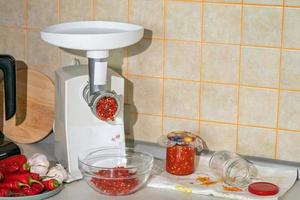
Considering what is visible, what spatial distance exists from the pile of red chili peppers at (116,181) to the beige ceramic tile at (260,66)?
444 millimetres

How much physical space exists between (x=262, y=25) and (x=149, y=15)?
1.15 feet

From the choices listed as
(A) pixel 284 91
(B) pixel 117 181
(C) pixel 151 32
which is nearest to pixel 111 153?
(B) pixel 117 181

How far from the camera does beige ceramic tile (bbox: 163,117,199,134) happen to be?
2084mm

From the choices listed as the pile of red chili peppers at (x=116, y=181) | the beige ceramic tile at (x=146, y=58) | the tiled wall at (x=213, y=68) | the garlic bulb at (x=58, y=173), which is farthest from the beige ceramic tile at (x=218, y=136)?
the garlic bulb at (x=58, y=173)

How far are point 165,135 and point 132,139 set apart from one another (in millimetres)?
130

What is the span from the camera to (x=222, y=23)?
1986 millimetres

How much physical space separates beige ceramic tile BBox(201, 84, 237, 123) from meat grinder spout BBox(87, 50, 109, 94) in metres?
0.32

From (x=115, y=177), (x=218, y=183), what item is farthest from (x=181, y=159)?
(x=115, y=177)

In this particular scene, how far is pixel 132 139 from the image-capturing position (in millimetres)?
2178

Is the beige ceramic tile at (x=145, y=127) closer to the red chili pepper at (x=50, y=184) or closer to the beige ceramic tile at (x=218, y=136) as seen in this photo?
the beige ceramic tile at (x=218, y=136)

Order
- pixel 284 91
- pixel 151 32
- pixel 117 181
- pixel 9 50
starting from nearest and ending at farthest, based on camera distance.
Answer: pixel 117 181 → pixel 284 91 → pixel 151 32 → pixel 9 50

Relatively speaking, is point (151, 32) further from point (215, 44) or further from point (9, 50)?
point (9, 50)

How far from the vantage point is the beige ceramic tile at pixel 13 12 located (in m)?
2.27

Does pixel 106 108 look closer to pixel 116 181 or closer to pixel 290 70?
pixel 116 181
